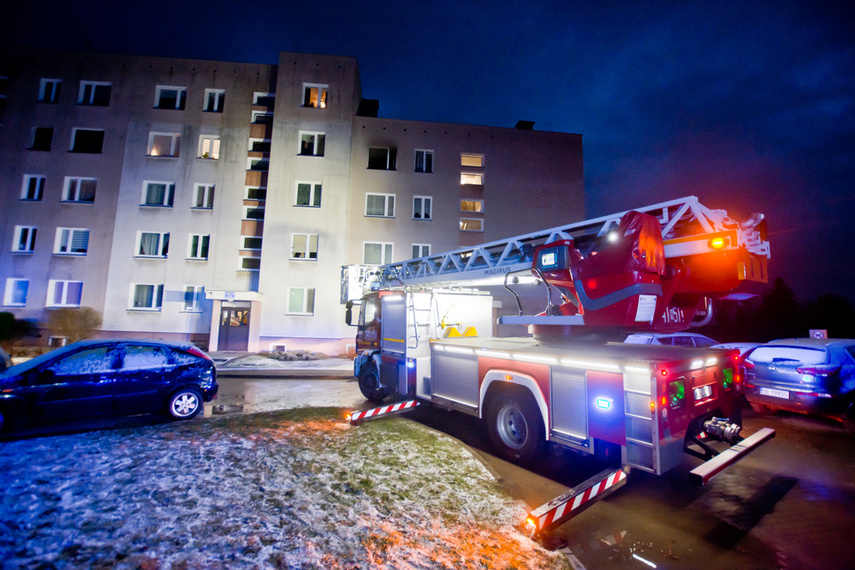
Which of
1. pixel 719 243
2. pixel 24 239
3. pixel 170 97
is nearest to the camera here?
pixel 719 243

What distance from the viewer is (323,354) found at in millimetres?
17953

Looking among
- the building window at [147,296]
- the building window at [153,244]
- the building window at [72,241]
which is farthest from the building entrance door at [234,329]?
the building window at [72,241]

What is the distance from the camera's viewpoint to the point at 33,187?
19156mm

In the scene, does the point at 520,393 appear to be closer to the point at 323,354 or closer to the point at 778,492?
the point at 778,492

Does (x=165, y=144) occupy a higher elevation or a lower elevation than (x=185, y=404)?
higher

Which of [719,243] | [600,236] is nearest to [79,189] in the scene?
[600,236]

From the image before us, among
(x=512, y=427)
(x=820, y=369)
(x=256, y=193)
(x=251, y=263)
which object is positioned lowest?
(x=512, y=427)

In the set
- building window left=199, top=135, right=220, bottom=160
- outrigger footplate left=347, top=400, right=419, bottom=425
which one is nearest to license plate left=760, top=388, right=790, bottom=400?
outrigger footplate left=347, top=400, right=419, bottom=425

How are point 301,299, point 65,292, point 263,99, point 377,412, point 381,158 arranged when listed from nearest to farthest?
point 377,412 < point 65,292 < point 301,299 < point 263,99 < point 381,158

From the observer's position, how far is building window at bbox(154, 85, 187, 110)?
2028cm

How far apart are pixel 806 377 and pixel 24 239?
98.8ft

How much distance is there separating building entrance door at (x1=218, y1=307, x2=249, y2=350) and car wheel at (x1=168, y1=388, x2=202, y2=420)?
497 inches

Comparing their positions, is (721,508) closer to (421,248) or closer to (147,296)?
(421,248)

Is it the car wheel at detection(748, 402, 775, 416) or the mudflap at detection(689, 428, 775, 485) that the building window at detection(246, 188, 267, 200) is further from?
the car wheel at detection(748, 402, 775, 416)
